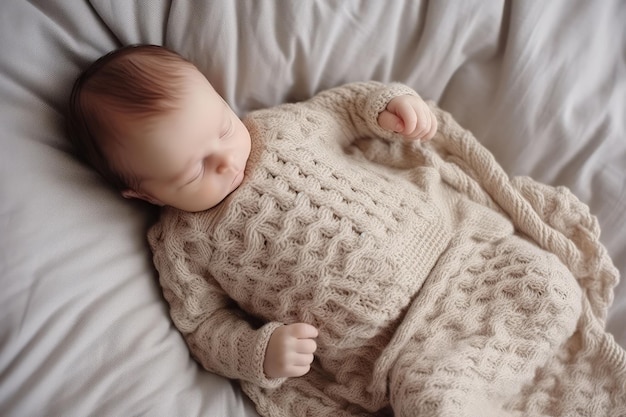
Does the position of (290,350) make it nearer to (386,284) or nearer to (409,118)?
(386,284)

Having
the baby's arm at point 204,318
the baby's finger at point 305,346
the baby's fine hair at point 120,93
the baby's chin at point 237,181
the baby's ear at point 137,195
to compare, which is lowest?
the baby's arm at point 204,318

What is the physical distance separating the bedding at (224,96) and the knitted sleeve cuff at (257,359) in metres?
0.10

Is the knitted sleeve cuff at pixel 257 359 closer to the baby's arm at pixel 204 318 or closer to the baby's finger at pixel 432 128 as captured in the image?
the baby's arm at pixel 204 318

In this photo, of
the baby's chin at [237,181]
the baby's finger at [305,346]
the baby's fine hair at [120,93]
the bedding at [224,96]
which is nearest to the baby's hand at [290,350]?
the baby's finger at [305,346]

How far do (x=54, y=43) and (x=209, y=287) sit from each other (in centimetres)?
54

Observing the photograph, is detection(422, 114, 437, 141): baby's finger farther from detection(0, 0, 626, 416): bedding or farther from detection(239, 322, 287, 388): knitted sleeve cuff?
detection(239, 322, 287, 388): knitted sleeve cuff

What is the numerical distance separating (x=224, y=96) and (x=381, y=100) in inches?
12.9

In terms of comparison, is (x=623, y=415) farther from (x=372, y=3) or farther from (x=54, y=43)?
(x=54, y=43)

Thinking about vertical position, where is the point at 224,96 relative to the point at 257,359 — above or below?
above

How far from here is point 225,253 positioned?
3.32 ft

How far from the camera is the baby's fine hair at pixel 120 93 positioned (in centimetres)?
91

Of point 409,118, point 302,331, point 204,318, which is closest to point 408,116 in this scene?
point 409,118

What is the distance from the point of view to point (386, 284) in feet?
3.21

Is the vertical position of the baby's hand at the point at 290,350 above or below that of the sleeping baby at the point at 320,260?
below
